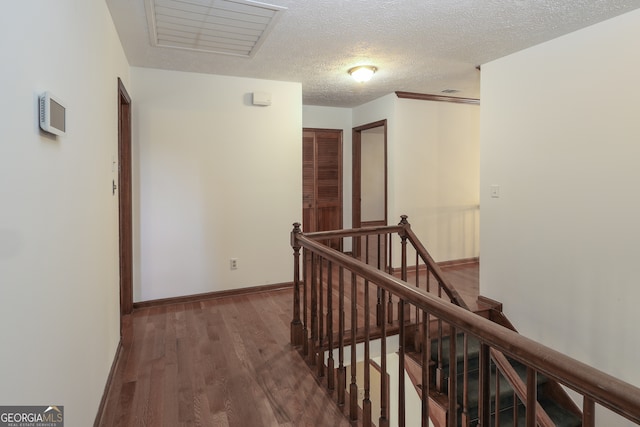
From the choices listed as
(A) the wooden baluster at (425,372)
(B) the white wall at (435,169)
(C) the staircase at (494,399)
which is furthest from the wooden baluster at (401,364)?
(B) the white wall at (435,169)

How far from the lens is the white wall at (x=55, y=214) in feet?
3.18

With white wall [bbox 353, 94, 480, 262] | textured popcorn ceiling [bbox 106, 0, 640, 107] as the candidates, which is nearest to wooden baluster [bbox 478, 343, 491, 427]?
textured popcorn ceiling [bbox 106, 0, 640, 107]

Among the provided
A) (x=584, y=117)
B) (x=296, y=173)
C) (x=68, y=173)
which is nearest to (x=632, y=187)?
(x=584, y=117)

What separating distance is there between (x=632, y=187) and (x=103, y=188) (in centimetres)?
348

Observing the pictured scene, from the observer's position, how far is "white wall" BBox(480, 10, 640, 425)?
260 cm

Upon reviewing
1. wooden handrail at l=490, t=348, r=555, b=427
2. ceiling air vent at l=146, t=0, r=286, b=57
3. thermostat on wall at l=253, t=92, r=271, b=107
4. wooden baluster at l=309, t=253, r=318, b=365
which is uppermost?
ceiling air vent at l=146, t=0, r=286, b=57

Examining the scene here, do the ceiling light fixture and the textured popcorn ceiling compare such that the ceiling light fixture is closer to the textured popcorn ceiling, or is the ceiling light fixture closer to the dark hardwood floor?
the textured popcorn ceiling

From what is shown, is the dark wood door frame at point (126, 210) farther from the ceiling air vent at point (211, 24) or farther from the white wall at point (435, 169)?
the white wall at point (435, 169)

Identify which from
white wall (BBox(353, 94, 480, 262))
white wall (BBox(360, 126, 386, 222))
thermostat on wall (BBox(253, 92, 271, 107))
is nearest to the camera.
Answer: thermostat on wall (BBox(253, 92, 271, 107))

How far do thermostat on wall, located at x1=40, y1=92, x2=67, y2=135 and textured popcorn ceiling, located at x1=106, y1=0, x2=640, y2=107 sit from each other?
4.58ft

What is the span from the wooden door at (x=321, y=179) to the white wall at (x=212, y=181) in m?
1.27

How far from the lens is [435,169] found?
5.03 meters

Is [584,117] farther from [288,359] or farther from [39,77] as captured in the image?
[39,77]

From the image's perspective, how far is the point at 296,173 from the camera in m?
4.32
